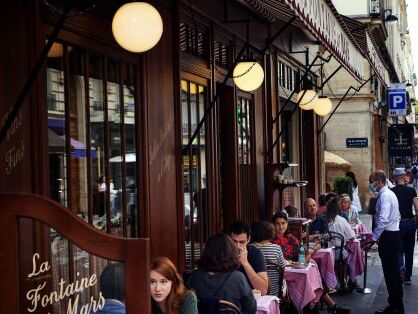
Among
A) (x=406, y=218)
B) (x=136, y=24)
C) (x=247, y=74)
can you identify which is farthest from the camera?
(x=406, y=218)

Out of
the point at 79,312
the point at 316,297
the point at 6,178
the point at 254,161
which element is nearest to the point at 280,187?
the point at 254,161

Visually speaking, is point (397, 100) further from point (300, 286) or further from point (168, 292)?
point (168, 292)

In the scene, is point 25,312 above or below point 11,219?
below

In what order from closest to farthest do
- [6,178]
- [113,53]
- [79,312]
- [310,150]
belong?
[79,312] < [6,178] < [113,53] < [310,150]

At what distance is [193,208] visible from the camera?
772 cm

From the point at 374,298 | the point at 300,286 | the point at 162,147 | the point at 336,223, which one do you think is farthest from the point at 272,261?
the point at 374,298

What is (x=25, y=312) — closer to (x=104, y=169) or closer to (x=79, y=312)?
(x=79, y=312)

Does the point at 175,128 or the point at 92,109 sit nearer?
the point at 92,109

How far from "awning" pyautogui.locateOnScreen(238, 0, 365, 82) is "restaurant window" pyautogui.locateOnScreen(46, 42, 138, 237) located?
167 cm

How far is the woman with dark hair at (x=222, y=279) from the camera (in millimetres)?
5289

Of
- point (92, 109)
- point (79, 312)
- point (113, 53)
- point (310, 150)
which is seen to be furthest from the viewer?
point (310, 150)

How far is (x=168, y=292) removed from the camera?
4488mm

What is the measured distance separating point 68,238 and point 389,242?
6.82 meters

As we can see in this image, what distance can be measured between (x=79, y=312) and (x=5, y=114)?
1.56m
